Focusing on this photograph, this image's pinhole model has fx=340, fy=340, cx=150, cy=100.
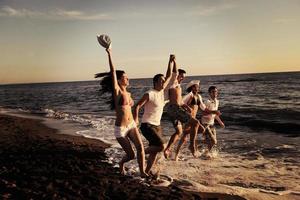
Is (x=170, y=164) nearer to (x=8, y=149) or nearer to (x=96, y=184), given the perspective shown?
(x=96, y=184)

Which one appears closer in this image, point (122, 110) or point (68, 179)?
point (122, 110)

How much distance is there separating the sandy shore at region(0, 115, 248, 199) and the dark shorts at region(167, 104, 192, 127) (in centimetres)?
177

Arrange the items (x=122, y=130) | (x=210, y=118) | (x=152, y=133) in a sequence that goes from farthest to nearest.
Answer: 1. (x=210, y=118)
2. (x=152, y=133)
3. (x=122, y=130)

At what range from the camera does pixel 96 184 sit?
6.46 metres

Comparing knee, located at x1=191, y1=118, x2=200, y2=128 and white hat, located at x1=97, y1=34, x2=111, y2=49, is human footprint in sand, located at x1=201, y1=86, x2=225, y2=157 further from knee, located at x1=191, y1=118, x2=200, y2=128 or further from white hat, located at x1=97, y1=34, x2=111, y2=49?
white hat, located at x1=97, y1=34, x2=111, y2=49

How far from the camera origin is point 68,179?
21.9 feet

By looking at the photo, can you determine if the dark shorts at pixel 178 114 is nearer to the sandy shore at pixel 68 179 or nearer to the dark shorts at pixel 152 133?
the dark shorts at pixel 152 133

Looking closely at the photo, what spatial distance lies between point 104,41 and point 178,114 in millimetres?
2841

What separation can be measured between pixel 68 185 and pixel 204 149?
211 inches

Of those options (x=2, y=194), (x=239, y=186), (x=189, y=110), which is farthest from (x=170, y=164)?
(x=2, y=194)

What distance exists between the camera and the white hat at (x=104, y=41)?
6.18 metres

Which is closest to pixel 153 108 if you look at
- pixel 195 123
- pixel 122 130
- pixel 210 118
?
pixel 122 130

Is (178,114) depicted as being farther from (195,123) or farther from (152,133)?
(152,133)

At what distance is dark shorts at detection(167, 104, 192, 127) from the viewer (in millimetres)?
8094
